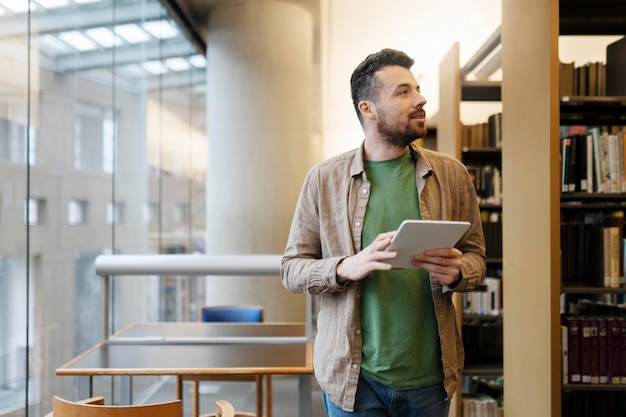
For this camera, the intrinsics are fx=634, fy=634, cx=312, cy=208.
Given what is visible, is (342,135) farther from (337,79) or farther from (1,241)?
(1,241)

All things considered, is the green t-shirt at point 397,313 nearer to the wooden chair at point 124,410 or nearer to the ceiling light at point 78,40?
the wooden chair at point 124,410

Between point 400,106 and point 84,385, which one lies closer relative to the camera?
point 400,106

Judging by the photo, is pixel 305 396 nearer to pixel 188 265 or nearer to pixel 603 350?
pixel 188 265

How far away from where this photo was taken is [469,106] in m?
7.72

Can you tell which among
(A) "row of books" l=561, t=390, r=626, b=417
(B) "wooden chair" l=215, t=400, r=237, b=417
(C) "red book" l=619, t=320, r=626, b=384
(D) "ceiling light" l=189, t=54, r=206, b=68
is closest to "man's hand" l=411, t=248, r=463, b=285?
(B) "wooden chair" l=215, t=400, r=237, b=417

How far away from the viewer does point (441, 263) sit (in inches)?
54.9

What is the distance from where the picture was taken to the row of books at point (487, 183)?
4176 millimetres

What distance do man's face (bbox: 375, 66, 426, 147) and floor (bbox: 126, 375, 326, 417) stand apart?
340 cm

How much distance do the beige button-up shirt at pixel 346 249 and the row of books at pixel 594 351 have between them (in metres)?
1.38

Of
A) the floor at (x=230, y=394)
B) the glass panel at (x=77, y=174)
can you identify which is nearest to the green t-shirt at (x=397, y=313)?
the glass panel at (x=77, y=174)

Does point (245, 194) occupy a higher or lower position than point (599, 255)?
higher

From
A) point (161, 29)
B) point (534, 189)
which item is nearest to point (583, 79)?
point (534, 189)

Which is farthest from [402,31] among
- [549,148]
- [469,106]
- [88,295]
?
[549,148]

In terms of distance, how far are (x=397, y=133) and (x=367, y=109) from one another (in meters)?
0.11
